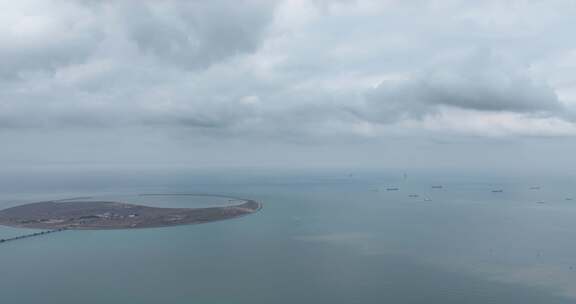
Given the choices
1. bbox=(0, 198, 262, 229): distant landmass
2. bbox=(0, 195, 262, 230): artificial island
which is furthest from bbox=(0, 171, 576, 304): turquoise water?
bbox=(0, 198, 262, 229): distant landmass

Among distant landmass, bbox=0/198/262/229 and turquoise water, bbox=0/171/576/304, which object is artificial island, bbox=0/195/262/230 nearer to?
distant landmass, bbox=0/198/262/229

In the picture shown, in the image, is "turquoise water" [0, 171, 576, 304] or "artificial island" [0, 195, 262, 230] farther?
"artificial island" [0, 195, 262, 230]

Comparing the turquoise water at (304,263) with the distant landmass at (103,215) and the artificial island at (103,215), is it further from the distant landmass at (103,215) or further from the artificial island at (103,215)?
the distant landmass at (103,215)

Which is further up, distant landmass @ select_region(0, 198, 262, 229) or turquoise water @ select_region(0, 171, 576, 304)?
distant landmass @ select_region(0, 198, 262, 229)

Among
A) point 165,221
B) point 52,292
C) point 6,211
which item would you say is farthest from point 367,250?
point 6,211

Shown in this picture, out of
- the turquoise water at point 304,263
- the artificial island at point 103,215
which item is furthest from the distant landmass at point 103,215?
the turquoise water at point 304,263

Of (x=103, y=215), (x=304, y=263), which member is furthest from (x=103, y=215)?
(x=304, y=263)

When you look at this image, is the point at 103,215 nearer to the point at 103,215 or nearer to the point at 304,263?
the point at 103,215
